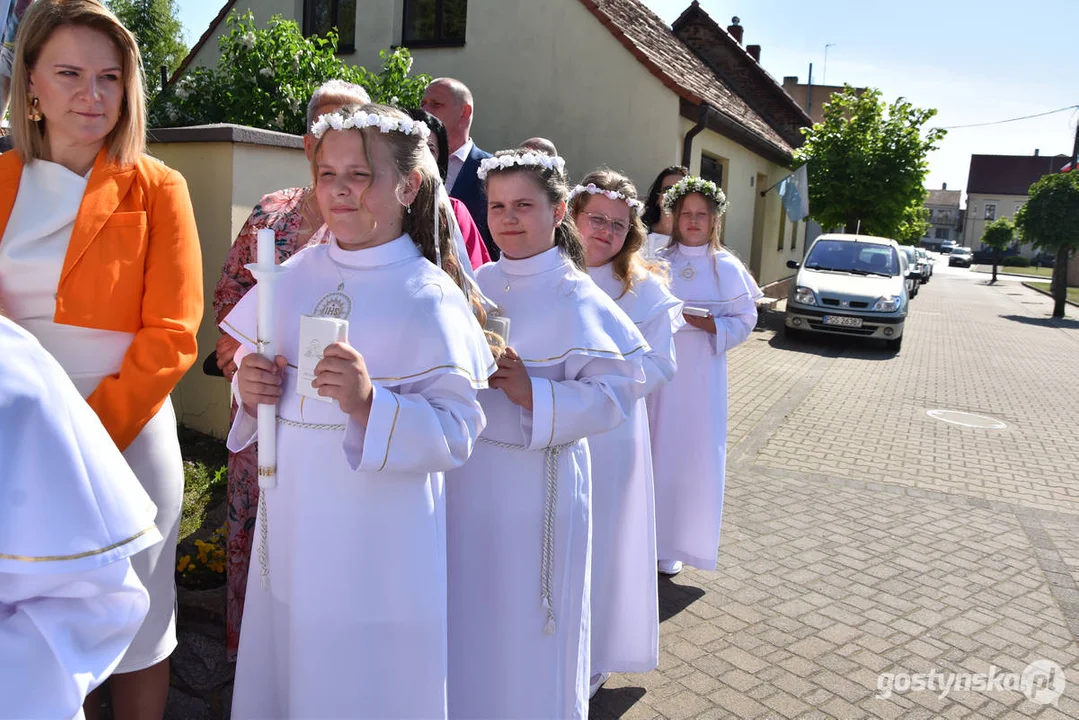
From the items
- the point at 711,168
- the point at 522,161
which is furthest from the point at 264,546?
the point at 711,168

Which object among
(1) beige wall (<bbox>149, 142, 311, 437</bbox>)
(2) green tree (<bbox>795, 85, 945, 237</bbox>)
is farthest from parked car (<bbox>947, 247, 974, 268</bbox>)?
(1) beige wall (<bbox>149, 142, 311, 437</bbox>)

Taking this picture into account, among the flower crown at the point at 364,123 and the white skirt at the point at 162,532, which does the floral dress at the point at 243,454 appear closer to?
the white skirt at the point at 162,532

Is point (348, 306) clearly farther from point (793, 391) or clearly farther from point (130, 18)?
point (130, 18)

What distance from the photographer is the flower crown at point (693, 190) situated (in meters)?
4.77

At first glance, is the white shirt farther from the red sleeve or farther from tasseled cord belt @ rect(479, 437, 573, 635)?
tasseled cord belt @ rect(479, 437, 573, 635)

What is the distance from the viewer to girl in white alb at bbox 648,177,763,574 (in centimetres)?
466

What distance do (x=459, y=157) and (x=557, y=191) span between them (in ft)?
6.36

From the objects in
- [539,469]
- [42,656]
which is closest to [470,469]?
[539,469]

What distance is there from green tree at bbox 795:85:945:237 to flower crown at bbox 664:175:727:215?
55.3 feet

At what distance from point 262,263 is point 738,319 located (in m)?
3.42

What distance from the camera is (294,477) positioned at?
7.16ft

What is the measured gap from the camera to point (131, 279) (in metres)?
2.40

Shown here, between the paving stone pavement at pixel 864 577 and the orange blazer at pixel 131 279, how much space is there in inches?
58.5

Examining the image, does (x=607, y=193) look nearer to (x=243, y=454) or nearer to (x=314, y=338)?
Answer: (x=243, y=454)
